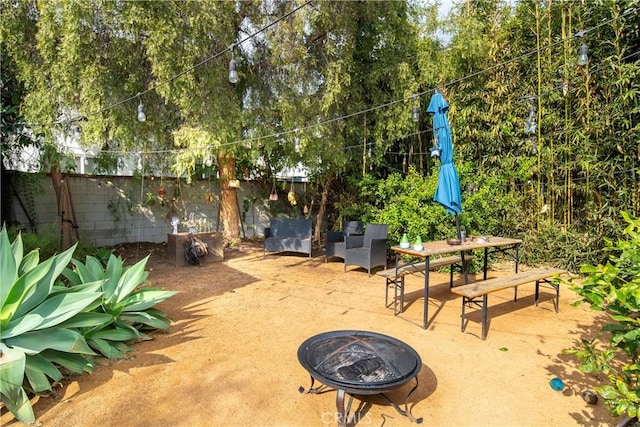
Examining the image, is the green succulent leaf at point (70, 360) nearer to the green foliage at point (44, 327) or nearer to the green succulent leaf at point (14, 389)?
the green foliage at point (44, 327)

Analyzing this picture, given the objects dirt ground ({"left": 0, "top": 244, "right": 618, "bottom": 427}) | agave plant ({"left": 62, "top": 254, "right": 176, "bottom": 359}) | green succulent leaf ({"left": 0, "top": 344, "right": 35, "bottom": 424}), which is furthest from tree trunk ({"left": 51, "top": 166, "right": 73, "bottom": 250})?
green succulent leaf ({"left": 0, "top": 344, "right": 35, "bottom": 424})

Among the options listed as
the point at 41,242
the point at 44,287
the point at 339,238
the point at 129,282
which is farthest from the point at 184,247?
the point at 44,287

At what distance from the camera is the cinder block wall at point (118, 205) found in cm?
631

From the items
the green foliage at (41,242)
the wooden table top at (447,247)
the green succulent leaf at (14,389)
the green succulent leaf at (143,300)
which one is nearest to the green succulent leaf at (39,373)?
the green succulent leaf at (14,389)

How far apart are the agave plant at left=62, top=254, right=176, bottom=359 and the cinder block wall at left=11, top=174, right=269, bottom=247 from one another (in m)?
4.16

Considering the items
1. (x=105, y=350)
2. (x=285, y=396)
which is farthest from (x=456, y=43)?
(x=105, y=350)

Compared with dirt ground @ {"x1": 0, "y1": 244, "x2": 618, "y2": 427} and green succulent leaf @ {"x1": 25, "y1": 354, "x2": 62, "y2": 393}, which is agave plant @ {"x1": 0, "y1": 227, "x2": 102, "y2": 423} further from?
dirt ground @ {"x1": 0, "y1": 244, "x2": 618, "y2": 427}

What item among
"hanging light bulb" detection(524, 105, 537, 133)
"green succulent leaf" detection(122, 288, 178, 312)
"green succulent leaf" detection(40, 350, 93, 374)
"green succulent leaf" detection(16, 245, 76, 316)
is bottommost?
"green succulent leaf" detection(40, 350, 93, 374)

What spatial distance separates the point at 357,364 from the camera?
2139 mm

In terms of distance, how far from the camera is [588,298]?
157 centimetres

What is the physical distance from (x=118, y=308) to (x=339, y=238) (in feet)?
14.0

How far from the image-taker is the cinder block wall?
20.7 feet

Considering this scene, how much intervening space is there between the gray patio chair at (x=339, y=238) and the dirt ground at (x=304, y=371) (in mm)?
1651

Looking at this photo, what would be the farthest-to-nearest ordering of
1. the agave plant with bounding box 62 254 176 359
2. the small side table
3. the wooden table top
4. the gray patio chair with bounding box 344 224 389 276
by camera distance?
the small side table
the gray patio chair with bounding box 344 224 389 276
the wooden table top
the agave plant with bounding box 62 254 176 359
